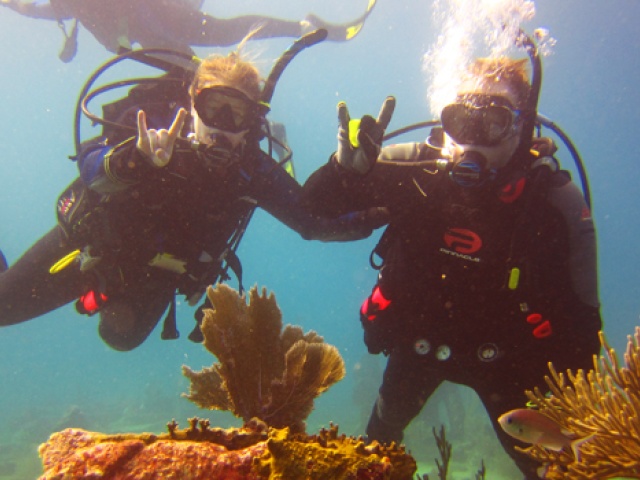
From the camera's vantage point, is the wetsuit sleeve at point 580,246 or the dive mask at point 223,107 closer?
the wetsuit sleeve at point 580,246

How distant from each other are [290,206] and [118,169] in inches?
76.1

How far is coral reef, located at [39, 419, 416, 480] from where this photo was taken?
4.67ft

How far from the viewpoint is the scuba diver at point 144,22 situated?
410 inches

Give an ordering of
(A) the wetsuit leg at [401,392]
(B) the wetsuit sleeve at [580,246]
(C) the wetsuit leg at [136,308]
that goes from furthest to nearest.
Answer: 1. (C) the wetsuit leg at [136,308]
2. (A) the wetsuit leg at [401,392]
3. (B) the wetsuit sleeve at [580,246]

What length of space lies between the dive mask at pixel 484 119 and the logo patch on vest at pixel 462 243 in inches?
32.0

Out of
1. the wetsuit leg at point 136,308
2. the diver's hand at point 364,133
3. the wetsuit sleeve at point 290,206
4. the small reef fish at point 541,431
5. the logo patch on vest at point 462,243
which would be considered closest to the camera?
the small reef fish at point 541,431

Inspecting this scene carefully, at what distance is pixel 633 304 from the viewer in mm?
74688

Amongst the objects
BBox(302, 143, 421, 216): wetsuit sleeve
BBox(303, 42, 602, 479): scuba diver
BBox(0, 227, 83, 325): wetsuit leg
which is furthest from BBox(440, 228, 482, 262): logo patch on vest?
BBox(0, 227, 83, 325): wetsuit leg

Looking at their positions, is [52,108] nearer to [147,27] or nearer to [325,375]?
[147,27]

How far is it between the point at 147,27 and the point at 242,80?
28.3ft

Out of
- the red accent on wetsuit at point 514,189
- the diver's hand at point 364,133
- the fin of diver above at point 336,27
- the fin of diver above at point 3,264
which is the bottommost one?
the red accent on wetsuit at point 514,189

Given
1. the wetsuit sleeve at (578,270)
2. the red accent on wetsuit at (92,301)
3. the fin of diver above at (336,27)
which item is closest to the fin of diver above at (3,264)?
the red accent on wetsuit at (92,301)

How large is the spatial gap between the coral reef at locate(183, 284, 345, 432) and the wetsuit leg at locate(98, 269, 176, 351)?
2.60m

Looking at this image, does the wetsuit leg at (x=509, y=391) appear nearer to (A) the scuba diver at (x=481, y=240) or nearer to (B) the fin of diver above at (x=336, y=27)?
(A) the scuba diver at (x=481, y=240)
